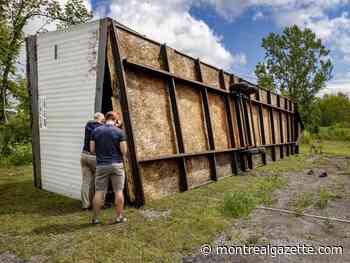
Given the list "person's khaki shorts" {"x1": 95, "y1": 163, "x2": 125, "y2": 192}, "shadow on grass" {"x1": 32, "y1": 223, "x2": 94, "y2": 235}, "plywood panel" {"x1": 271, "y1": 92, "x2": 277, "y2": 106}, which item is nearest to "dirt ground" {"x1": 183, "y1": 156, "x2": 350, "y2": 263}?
"person's khaki shorts" {"x1": 95, "y1": 163, "x2": 125, "y2": 192}

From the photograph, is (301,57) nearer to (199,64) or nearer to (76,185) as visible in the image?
(199,64)

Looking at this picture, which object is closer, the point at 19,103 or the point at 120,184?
the point at 120,184

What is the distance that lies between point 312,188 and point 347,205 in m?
1.58

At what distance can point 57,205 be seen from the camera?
18.0 ft

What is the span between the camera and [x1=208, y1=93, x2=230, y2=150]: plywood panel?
832 cm

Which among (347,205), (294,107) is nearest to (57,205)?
(347,205)

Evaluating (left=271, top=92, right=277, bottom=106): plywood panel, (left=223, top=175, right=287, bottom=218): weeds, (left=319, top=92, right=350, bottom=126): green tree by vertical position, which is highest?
(left=319, top=92, right=350, bottom=126): green tree

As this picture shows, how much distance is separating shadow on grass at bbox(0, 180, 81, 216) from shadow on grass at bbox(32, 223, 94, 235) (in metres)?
0.76

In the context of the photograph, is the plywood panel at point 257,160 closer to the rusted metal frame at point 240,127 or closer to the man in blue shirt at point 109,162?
the rusted metal frame at point 240,127

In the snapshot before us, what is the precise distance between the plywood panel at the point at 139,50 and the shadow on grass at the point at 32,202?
10.9 ft

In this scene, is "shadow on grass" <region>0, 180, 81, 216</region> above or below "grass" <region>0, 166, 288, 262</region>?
above

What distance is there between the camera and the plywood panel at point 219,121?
328 inches

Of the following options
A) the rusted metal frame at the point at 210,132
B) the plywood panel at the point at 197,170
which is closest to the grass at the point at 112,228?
the plywood panel at the point at 197,170

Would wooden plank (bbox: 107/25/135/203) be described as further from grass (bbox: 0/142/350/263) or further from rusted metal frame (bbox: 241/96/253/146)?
rusted metal frame (bbox: 241/96/253/146)
